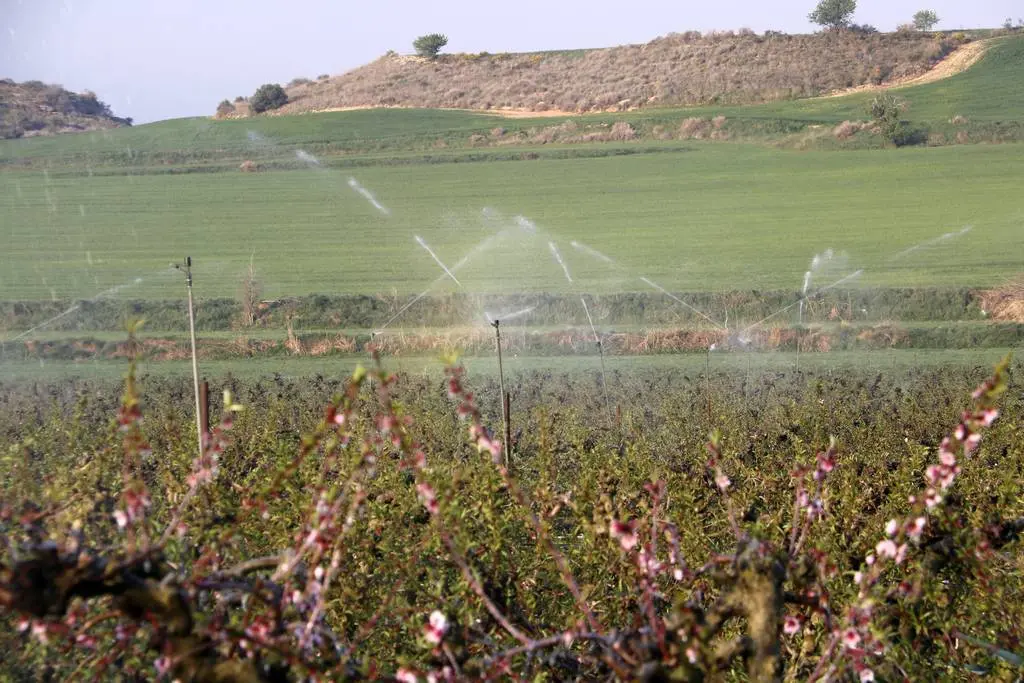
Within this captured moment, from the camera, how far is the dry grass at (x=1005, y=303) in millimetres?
27844

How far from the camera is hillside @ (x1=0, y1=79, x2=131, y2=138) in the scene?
54.0 m

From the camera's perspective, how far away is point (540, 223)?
1578 inches

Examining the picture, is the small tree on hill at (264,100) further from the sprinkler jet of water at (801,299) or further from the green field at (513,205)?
the sprinkler jet of water at (801,299)

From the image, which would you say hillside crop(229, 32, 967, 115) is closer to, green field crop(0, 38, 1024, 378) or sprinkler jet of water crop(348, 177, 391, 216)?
green field crop(0, 38, 1024, 378)

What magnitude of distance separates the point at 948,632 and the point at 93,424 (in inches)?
416

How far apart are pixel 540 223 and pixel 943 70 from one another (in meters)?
22.9

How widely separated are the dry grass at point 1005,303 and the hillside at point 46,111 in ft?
128

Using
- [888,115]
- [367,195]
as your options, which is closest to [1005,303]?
[888,115]

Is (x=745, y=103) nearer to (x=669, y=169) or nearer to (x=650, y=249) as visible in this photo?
(x=669, y=169)

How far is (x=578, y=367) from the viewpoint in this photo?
22094mm

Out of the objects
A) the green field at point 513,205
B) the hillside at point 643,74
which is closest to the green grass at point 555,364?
the green field at point 513,205

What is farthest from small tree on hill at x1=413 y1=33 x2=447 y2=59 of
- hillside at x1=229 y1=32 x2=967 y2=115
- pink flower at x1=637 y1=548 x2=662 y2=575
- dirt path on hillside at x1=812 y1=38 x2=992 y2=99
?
pink flower at x1=637 y1=548 x2=662 y2=575

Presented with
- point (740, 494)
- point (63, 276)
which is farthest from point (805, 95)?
point (740, 494)

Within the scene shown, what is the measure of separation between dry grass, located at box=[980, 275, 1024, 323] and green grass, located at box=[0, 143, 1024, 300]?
124 cm
